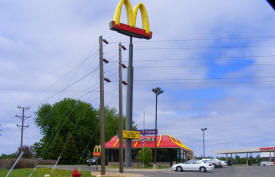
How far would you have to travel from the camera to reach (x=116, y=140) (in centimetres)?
5381

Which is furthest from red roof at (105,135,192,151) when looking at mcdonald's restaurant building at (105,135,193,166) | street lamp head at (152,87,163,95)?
street lamp head at (152,87,163,95)

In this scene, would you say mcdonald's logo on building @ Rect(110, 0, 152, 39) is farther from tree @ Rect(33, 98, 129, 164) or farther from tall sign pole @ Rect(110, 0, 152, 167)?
tree @ Rect(33, 98, 129, 164)

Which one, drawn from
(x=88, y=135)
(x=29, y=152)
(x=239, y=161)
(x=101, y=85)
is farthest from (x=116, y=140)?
(x=239, y=161)

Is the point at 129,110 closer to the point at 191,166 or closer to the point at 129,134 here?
the point at 129,134

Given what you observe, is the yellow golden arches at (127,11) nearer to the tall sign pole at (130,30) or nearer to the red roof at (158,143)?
the tall sign pole at (130,30)

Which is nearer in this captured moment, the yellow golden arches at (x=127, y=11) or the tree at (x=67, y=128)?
the yellow golden arches at (x=127, y=11)

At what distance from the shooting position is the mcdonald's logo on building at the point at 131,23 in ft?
118

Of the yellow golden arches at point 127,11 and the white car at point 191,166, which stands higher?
the yellow golden arches at point 127,11

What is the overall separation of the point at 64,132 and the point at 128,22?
35578 millimetres

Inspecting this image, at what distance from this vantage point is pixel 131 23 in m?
37.8

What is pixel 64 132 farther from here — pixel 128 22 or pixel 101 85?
pixel 101 85

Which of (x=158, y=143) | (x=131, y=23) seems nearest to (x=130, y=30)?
(x=131, y=23)

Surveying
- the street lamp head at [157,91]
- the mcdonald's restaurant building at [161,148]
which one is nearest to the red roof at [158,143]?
the mcdonald's restaurant building at [161,148]

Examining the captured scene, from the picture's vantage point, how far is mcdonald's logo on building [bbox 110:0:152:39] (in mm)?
35969
